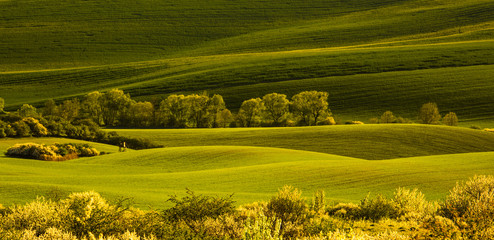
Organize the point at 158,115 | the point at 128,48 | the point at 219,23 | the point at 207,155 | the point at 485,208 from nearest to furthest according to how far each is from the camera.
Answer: the point at 485,208, the point at 207,155, the point at 158,115, the point at 128,48, the point at 219,23

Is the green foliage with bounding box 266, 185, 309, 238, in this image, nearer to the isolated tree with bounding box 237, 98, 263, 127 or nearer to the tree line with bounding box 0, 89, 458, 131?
the tree line with bounding box 0, 89, 458, 131

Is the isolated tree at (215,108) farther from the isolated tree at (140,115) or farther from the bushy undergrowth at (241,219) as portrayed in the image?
the bushy undergrowth at (241,219)

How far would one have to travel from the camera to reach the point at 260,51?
112 metres

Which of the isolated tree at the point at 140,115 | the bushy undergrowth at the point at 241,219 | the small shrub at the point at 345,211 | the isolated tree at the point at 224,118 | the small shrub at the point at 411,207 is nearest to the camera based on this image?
the bushy undergrowth at the point at 241,219

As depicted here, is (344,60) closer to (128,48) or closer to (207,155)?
(128,48)

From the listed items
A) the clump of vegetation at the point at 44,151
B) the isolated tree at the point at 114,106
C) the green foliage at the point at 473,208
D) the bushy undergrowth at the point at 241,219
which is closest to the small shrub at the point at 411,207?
the bushy undergrowth at the point at 241,219

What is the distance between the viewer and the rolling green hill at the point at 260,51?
7762 cm

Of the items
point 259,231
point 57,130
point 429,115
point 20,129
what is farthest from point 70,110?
point 259,231

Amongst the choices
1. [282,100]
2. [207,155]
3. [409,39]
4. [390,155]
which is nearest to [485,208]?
[207,155]

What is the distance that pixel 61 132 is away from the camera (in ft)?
124

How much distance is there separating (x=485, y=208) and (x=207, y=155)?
64.2ft

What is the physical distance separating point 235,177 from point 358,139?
70.3 feet

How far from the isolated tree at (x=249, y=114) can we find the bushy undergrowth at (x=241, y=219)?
4794 cm

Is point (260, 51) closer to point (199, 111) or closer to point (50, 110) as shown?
point (199, 111)
